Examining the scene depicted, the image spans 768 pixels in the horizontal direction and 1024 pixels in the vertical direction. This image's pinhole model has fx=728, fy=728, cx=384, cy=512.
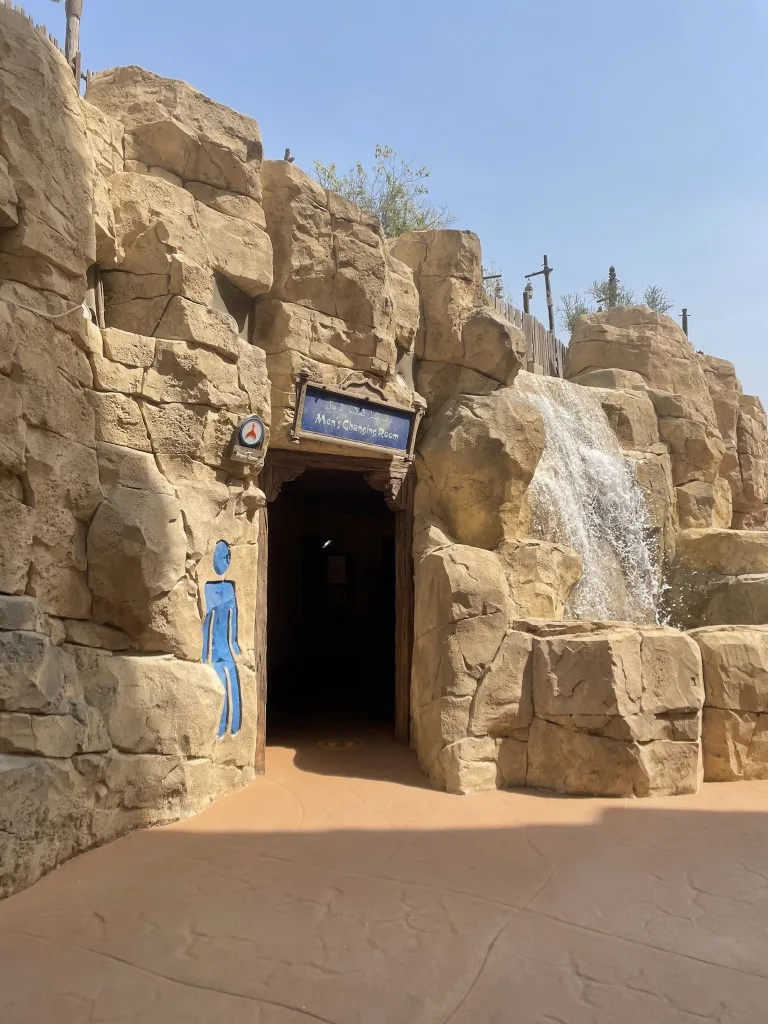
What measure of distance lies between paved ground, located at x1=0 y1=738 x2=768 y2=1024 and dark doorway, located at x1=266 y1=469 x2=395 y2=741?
5.41m

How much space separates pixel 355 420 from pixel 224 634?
247 cm

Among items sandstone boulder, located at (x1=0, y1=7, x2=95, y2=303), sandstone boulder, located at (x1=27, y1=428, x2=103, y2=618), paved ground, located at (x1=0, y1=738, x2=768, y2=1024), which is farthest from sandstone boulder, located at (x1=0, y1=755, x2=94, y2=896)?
sandstone boulder, located at (x1=0, y1=7, x2=95, y2=303)

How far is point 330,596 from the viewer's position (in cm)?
1210

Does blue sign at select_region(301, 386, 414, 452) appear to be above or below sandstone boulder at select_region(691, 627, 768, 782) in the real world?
above

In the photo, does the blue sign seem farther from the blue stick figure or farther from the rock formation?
the blue stick figure

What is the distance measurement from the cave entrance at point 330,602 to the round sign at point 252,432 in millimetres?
3273

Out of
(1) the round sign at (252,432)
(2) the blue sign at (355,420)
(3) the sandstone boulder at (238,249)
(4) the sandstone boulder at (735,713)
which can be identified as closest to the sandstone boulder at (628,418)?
(2) the blue sign at (355,420)

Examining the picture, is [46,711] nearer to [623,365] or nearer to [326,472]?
[326,472]

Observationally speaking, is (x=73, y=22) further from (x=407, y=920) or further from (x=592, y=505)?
(x=407, y=920)

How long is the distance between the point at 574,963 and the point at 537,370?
1385cm

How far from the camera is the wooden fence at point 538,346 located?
15506mm

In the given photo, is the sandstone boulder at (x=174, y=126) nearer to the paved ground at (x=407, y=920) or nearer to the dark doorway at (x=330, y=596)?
the dark doorway at (x=330, y=596)

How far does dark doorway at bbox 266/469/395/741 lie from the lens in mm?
10883

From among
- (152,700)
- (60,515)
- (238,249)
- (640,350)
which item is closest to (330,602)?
(238,249)
